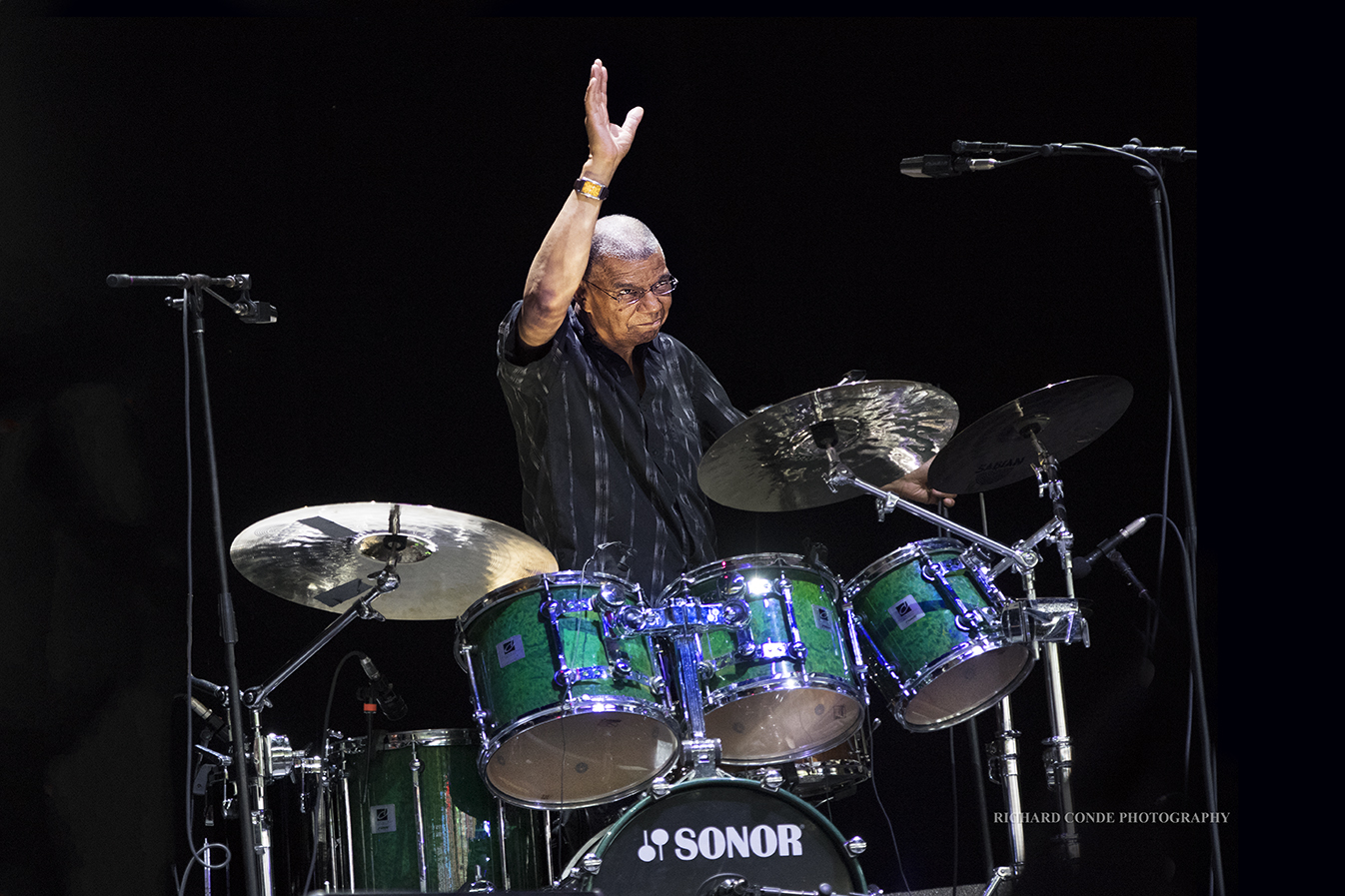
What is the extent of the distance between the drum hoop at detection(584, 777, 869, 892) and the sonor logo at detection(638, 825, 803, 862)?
2.0 inches

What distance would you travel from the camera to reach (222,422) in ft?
13.2

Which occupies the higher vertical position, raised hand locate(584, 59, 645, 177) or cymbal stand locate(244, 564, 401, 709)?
raised hand locate(584, 59, 645, 177)

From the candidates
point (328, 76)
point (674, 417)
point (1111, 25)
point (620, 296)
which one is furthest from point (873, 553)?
point (328, 76)

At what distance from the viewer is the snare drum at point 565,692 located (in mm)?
2887

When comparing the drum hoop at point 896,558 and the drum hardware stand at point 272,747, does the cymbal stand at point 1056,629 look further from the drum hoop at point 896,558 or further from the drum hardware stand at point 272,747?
the drum hardware stand at point 272,747

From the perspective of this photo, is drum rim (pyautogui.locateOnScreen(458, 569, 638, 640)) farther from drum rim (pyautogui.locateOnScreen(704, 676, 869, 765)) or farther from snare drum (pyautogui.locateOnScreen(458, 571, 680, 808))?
drum rim (pyautogui.locateOnScreen(704, 676, 869, 765))

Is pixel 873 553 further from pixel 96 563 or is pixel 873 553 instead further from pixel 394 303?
pixel 96 563

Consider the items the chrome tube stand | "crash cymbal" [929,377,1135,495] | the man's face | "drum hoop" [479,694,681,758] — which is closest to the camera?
"drum hoop" [479,694,681,758]

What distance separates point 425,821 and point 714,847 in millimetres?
741

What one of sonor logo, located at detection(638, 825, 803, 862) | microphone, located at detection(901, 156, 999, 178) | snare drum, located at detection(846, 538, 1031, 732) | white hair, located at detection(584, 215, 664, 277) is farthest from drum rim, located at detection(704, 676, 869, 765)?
white hair, located at detection(584, 215, 664, 277)

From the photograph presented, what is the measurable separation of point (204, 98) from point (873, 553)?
8.19 feet

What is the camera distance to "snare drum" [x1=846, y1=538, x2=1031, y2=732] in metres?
3.15

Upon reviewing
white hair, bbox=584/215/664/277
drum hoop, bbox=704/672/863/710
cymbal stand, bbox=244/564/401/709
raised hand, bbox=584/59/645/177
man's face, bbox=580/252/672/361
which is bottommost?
drum hoop, bbox=704/672/863/710

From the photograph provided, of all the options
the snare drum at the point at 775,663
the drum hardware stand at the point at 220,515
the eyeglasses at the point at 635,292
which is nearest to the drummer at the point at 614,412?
the eyeglasses at the point at 635,292
